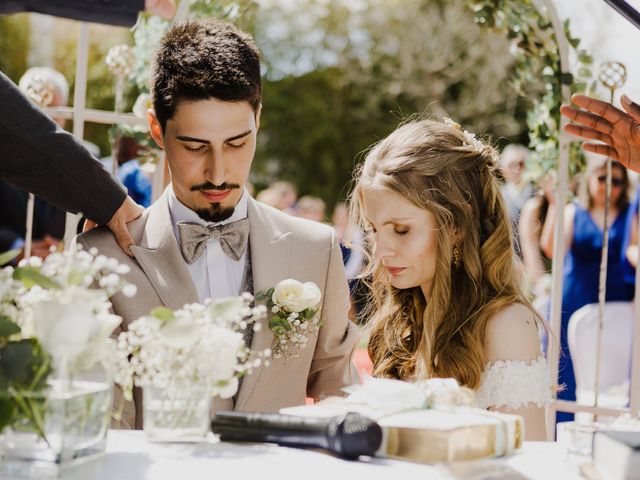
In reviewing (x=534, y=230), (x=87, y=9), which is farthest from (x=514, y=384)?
(x=534, y=230)

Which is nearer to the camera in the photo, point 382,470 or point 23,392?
point 23,392

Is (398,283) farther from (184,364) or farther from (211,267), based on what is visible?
(184,364)

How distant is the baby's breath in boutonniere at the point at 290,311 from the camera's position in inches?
85.3

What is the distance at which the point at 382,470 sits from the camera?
146 cm

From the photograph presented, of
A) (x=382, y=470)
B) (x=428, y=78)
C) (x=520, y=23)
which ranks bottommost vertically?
(x=382, y=470)

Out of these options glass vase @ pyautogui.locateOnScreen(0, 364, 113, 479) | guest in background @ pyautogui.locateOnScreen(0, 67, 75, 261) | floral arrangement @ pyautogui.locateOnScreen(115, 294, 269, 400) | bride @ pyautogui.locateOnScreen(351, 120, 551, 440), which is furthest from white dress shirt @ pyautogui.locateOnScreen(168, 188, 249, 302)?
guest in background @ pyautogui.locateOnScreen(0, 67, 75, 261)

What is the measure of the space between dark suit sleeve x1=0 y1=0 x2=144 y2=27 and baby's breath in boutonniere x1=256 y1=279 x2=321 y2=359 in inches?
33.8

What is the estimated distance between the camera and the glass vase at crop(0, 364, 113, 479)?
1353 mm

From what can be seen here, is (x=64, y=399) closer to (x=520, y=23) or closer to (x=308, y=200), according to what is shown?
(x=520, y=23)

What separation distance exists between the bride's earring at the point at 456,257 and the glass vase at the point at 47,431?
4.66 feet

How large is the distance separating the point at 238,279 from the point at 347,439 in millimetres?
1015

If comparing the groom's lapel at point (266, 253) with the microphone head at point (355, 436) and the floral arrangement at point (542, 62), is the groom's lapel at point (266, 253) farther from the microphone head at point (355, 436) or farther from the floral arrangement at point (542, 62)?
the floral arrangement at point (542, 62)

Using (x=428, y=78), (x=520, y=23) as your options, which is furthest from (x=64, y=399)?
(x=428, y=78)

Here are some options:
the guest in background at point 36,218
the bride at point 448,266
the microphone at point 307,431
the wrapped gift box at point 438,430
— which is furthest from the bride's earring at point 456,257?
the guest in background at point 36,218
